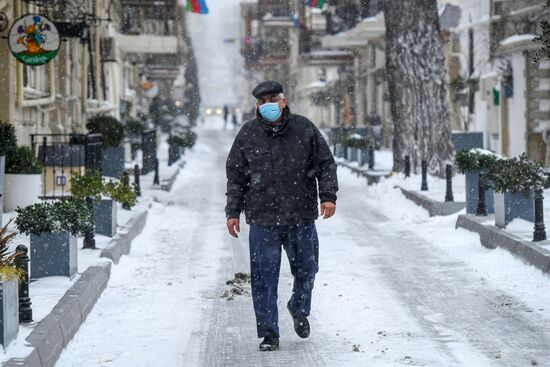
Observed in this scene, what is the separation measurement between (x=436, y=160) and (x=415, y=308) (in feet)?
A: 50.8

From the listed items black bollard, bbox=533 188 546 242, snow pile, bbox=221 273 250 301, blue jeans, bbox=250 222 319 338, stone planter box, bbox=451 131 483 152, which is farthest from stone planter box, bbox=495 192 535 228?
stone planter box, bbox=451 131 483 152

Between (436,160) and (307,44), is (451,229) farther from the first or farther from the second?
(307,44)

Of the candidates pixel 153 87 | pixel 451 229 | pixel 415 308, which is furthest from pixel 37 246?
pixel 153 87

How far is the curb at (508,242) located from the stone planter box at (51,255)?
15.1ft

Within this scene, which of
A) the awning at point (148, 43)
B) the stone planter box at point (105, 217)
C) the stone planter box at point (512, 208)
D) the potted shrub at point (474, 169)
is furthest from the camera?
the awning at point (148, 43)

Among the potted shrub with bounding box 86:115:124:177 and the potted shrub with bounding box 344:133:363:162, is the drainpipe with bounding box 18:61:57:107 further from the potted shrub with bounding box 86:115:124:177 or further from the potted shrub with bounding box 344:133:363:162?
the potted shrub with bounding box 344:133:363:162

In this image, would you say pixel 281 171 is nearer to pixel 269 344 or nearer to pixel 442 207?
pixel 269 344

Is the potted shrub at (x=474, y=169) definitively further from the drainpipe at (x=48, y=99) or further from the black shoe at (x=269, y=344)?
the drainpipe at (x=48, y=99)

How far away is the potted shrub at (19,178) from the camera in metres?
16.7

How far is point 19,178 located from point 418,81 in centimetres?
1050

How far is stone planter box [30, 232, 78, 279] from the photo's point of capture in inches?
384

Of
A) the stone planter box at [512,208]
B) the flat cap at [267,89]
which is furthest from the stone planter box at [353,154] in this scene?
the flat cap at [267,89]

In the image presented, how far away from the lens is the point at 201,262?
13.1 m

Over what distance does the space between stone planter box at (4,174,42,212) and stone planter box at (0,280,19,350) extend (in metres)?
10.0
